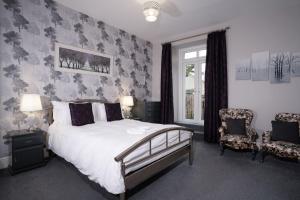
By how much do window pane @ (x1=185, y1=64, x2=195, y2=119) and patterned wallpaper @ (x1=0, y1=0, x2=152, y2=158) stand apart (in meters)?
2.15

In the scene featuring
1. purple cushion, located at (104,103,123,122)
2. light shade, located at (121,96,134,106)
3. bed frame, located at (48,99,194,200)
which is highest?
light shade, located at (121,96,134,106)

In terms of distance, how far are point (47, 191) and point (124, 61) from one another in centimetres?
352

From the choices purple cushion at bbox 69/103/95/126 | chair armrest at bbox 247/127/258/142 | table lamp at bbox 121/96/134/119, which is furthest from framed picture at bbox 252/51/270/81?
purple cushion at bbox 69/103/95/126

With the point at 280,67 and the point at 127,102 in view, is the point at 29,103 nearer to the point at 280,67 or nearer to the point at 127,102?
the point at 127,102

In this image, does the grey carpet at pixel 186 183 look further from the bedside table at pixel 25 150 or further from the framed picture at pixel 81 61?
the framed picture at pixel 81 61

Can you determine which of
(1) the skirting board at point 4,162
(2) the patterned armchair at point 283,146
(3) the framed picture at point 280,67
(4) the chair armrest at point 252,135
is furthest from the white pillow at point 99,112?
(3) the framed picture at point 280,67

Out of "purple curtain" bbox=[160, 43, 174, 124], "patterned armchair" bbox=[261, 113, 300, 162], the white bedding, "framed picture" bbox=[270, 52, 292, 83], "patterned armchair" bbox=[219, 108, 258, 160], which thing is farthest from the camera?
"purple curtain" bbox=[160, 43, 174, 124]

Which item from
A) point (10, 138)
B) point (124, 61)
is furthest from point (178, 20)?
point (10, 138)

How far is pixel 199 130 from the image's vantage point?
4.95 m

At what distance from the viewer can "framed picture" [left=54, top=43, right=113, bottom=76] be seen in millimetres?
3439

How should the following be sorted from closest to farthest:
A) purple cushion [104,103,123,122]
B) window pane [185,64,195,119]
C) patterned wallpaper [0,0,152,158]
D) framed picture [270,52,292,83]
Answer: patterned wallpaper [0,0,152,158] < framed picture [270,52,292,83] < purple cushion [104,103,123,122] < window pane [185,64,195,119]

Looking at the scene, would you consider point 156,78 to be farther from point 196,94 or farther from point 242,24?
point 242,24

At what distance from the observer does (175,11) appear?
365cm

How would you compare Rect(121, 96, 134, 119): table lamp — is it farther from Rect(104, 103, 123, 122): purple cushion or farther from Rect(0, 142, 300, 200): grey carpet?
Rect(0, 142, 300, 200): grey carpet
